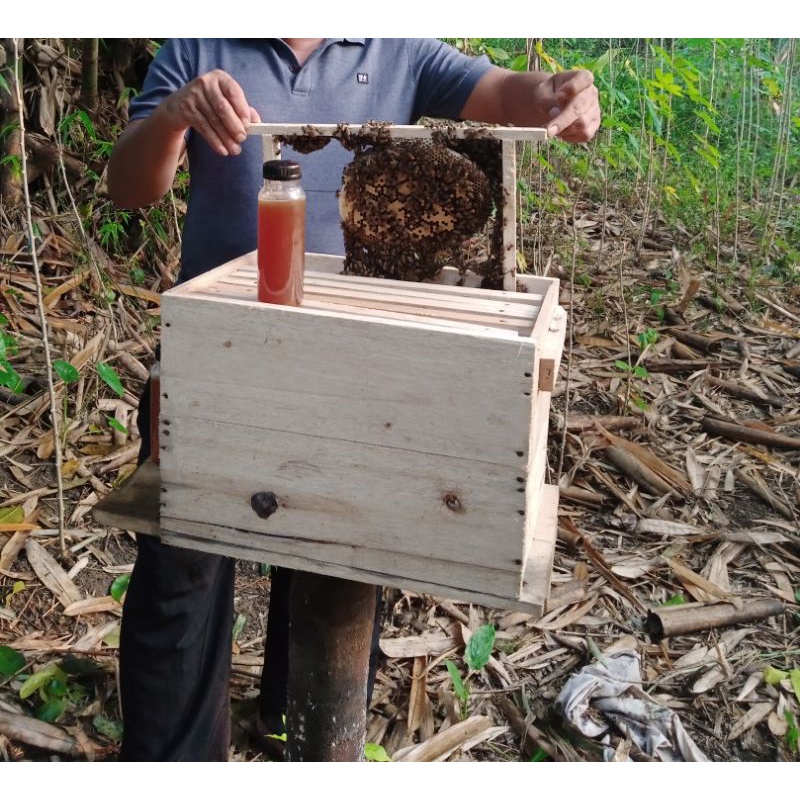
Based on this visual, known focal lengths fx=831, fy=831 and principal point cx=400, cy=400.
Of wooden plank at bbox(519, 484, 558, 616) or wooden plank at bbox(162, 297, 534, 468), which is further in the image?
wooden plank at bbox(519, 484, 558, 616)

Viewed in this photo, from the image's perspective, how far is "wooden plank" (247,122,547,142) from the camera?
157 cm

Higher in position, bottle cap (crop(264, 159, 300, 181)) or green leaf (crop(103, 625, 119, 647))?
bottle cap (crop(264, 159, 300, 181))

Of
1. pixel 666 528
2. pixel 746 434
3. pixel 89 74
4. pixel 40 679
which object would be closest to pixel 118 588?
pixel 40 679

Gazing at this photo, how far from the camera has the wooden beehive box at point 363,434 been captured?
1.30 meters

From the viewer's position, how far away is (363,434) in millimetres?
1369

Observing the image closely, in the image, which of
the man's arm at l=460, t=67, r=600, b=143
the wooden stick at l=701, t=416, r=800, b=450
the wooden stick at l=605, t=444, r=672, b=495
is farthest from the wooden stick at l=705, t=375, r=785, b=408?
the man's arm at l=460, t=67, r=600, b=143

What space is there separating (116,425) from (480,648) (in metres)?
1.70

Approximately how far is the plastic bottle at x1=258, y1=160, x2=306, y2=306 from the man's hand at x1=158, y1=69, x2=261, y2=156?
225mm

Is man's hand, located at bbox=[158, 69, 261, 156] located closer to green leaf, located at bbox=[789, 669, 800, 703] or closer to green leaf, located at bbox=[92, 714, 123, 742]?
green leaf, located at bbox=[92, 714, 123, 742]

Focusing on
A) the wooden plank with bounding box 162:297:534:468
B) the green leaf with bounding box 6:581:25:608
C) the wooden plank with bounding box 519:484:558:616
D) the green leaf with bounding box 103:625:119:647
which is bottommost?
the green leaf with bounding box 103:625:119:647

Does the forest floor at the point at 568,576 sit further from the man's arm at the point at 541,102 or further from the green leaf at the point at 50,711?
the man's arm at the point at 541,102

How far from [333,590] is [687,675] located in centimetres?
165
